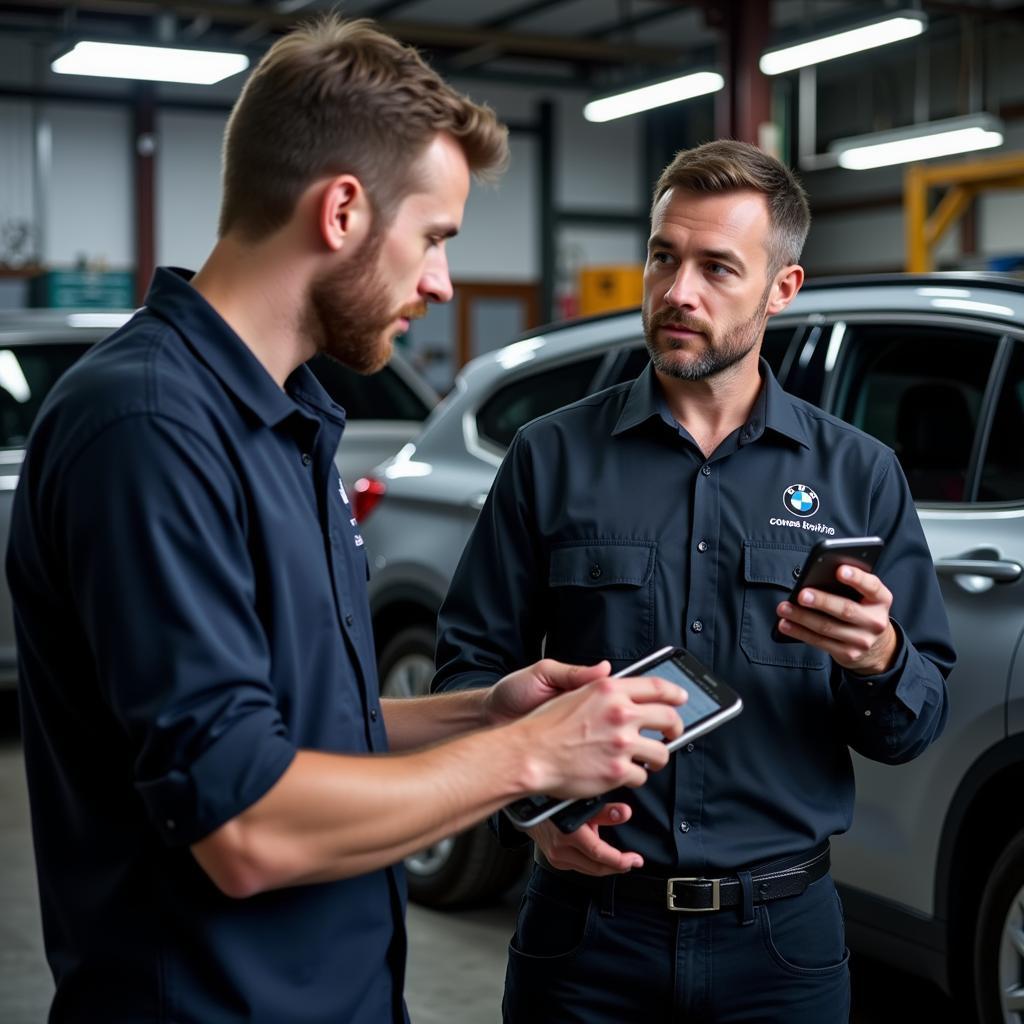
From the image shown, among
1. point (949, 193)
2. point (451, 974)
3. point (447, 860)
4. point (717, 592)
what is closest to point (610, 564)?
point (717, 592)

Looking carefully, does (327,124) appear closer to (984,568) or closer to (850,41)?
(984,568)

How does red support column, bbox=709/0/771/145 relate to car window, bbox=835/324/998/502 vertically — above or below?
above

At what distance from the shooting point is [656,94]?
11.5m

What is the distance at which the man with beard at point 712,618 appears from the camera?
189cm

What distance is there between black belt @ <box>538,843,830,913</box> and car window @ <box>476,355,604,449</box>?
77.0 inches

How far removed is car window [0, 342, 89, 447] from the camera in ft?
19.6

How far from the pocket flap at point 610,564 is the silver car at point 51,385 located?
3834mm

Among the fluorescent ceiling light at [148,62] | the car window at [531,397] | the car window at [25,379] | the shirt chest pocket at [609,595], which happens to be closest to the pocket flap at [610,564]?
the shirt chest pocket at [609,595]

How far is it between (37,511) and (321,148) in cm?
41

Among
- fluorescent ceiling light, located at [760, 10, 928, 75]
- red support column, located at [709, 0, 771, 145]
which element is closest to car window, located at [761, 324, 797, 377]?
fluorescent ceiling light, located at [760, 10, 928, 75]

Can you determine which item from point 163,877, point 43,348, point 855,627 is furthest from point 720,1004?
point 43,348

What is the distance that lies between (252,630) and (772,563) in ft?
3.10

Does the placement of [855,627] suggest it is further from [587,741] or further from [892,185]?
[892,185]

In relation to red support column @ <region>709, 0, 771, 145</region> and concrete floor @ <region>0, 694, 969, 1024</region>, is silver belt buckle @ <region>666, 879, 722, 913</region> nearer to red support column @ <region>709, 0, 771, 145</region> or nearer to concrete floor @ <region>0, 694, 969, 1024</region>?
concrete floor @ <region>0, 694, 969, 1024</region>
